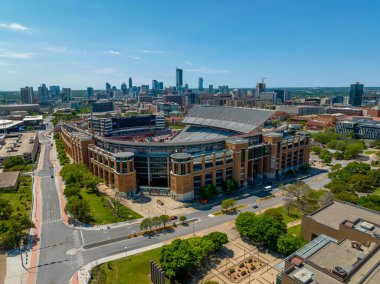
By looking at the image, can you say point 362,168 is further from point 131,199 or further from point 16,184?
point 16,184

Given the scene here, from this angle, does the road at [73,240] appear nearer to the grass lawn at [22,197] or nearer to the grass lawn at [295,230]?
the grass lawn at [22,197]

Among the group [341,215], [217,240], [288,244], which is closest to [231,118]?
[341,215]

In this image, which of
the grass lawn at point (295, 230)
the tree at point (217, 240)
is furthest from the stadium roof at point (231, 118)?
the tree at point (217, 240)

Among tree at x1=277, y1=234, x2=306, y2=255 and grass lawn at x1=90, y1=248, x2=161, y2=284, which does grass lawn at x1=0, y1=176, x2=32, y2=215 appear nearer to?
grass lawn at x1=90, y1=248, x2=161, y2=284

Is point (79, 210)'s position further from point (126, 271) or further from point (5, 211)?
point (126, 271)

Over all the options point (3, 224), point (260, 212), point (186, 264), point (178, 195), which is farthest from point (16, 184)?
point (260, 212)
